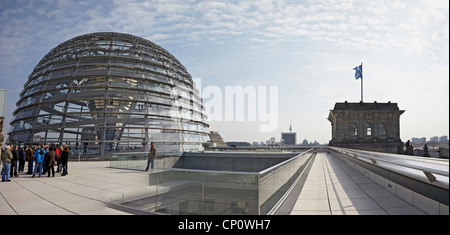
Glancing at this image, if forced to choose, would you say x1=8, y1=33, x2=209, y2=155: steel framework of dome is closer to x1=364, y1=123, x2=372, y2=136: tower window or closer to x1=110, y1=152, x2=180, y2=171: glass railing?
x1=110, y1=152, x2=180, y2=171: glass railing

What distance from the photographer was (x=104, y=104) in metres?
26.3

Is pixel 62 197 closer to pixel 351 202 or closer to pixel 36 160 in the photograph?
pixel 36 160

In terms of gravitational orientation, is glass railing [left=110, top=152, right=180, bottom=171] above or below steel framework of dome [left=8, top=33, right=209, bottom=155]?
below

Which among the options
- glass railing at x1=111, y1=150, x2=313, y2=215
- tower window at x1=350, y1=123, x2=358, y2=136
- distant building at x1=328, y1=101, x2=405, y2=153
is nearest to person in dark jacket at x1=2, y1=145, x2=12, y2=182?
glass railing at x1=111, y1=150, x2=313, y2=215

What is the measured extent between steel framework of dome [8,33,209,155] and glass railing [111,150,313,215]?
1986cm

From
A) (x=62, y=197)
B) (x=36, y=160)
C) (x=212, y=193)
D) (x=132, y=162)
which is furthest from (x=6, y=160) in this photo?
(x=212, y=193)

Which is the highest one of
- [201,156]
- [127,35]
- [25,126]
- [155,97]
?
[127,35]

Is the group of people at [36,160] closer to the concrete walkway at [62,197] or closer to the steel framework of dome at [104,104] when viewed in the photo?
the concrete walkway at [62,197]

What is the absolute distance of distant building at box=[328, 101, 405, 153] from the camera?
4975cm
